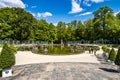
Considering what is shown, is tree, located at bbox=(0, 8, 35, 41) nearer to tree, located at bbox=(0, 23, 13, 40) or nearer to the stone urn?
tree, located at bbox=(0, 23, 13, 40)

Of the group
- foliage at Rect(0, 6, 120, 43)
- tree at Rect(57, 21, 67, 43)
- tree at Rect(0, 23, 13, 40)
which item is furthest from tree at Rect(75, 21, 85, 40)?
tree at Rect(0, 23, 13, 40)

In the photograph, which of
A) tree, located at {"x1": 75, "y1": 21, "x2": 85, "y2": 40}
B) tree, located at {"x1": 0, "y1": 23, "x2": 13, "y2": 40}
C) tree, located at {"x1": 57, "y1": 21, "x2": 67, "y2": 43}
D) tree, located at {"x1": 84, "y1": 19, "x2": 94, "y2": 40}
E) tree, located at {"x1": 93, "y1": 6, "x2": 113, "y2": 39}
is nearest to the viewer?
tree, located at {"x1": 0, "y1": 23, "x2": 13, "y2": 40}

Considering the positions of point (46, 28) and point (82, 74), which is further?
point (46, 28)

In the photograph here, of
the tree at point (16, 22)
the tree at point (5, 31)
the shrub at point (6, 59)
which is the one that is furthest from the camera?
the tree at point (16, 22)

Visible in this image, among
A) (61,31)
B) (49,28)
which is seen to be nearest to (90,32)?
(61,31)

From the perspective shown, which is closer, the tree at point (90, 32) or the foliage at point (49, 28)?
the foliage at point (49, 28)

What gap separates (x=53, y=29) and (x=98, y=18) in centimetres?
2033

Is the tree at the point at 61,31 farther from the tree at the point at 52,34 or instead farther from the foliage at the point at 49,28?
the tree at the point at 52,34

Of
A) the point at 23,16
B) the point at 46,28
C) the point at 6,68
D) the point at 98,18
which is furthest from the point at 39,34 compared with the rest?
the point at 6,68

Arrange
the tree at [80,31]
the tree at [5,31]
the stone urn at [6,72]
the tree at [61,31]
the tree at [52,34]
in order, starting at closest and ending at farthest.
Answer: the stone urn at [6,72], the tree at [5,31], the tree at [80,31], the tree at [52,34], the tree at [61,31]

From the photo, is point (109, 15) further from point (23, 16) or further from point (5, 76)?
point (5, 76)

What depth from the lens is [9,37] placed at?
55.6 m

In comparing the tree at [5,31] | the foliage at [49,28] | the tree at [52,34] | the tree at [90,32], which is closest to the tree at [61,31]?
the foliage at [49,28]

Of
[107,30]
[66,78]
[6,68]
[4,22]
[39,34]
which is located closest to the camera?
[66,78]
